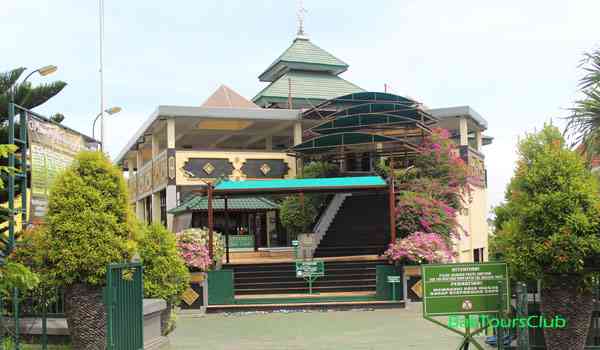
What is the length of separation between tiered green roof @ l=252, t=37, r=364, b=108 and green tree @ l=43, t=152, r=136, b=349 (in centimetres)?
2402

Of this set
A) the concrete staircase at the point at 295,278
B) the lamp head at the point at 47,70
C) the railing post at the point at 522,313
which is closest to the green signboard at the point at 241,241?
the concrete staircase at the point at 295,278

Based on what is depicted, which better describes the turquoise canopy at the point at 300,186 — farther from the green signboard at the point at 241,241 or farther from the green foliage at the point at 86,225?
the green foliage at the point at 86,225

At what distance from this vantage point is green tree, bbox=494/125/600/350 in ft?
27.6

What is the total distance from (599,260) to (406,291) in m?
10.1

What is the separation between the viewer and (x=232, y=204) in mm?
29016

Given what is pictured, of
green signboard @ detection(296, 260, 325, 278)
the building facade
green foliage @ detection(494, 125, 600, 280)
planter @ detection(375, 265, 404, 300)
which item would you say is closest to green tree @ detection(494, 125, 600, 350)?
green foliage @ detection(494, 125, 600, 280)

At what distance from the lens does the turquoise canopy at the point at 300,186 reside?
2002 centimetres

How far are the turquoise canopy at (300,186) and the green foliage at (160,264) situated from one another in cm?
774

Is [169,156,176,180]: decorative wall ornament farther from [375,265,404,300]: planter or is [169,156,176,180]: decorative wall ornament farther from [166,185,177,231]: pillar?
[375,265,404,300]: planter

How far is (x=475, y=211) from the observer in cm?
2908

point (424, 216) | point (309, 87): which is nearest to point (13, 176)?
point (424, 216)

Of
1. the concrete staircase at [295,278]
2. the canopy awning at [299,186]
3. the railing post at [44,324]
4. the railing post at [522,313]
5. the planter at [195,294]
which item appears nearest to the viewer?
the railing post at [522,313]

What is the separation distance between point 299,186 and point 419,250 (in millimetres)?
4176

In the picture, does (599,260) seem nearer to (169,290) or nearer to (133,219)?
(133,219)
